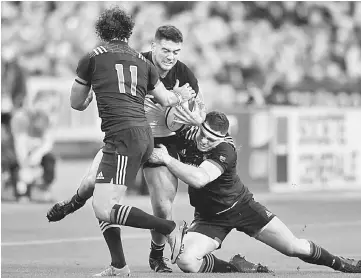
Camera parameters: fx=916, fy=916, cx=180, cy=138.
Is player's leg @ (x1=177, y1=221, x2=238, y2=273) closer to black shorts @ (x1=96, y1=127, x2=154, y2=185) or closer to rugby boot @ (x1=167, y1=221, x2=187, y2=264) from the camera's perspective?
rugby boot @ (x1=167, y1=221, x2=187, y2=264)

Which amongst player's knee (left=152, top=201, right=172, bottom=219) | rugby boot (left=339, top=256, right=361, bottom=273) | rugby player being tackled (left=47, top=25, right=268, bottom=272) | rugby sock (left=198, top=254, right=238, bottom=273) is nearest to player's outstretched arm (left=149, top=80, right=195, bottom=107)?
rugby player being tackled (left=47, top=25, right=268, bottom=272)

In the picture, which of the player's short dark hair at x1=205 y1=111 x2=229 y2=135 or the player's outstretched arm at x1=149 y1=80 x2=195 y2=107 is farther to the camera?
the player's short dark hair at x1=205 y1=111 x2=229 y2=135

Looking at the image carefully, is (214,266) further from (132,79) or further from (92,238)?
(92,238)

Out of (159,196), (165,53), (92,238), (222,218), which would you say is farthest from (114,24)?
(92,238)

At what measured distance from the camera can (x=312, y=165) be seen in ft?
51.9

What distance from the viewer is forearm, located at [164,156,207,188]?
23.2ft

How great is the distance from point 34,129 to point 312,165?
490 cm

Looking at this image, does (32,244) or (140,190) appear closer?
(32,244)

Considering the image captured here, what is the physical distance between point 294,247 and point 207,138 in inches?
43.9

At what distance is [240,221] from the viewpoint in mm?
7441

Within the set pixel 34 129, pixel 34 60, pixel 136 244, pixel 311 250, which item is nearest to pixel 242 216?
pixel 311 250

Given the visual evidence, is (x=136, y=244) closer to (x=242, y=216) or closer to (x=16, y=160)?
(x=242, y=216)

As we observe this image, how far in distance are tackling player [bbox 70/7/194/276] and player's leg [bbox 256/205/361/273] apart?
0.89 metres

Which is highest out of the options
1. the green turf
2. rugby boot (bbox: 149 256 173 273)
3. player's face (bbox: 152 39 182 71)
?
player's face (bbox: 152 39 182 71)
